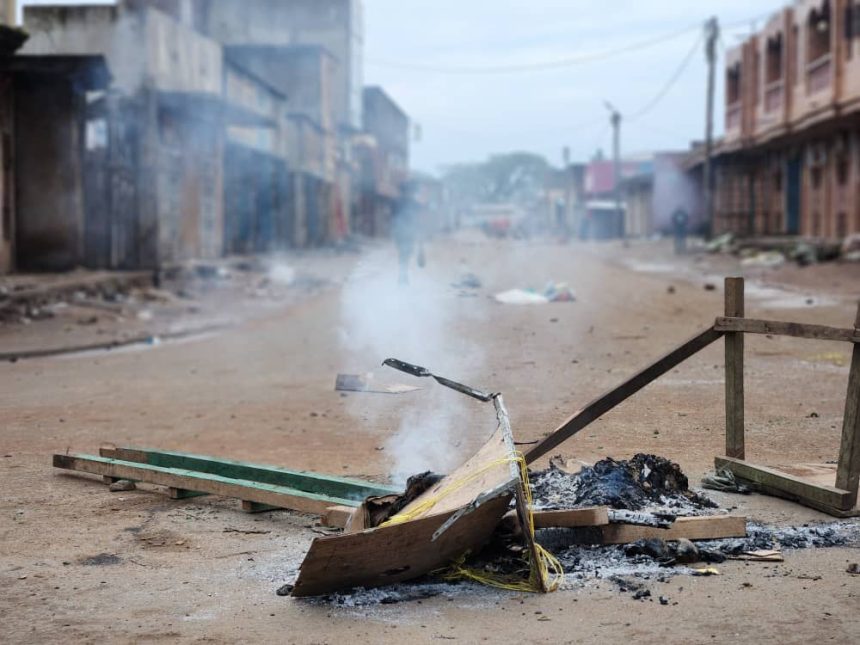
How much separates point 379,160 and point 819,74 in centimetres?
4107

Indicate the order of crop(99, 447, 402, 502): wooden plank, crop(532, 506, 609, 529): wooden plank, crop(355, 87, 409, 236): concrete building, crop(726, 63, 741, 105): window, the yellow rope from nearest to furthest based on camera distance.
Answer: the yellow rope, crop(532, 506, 609, 529): wooden plank, crop(99, 447, 402, 502): wooden plank, crop(726, 63, 741, 105): window, crop(355, 87, 409, 236): concrete building

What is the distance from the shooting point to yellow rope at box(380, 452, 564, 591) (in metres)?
3.71

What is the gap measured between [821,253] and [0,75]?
53.9ft

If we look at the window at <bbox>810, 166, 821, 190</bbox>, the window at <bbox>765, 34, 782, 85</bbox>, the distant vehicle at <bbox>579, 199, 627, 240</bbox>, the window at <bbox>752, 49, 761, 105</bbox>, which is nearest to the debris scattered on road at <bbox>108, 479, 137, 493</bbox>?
the window at <bbox>810, 166, 821, 190</bbox>

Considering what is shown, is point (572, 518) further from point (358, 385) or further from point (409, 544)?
point (358, 385)

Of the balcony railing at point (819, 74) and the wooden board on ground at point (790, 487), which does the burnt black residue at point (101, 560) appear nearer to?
the wooden board on ground at point (790, 487)

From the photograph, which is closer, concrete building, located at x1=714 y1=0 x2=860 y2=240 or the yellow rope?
the yellow rope

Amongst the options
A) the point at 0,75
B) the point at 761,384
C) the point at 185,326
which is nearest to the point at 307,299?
the point at 185,326

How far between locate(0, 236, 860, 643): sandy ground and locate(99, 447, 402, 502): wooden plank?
21 centimetres

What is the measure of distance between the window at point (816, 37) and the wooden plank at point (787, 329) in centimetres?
2152

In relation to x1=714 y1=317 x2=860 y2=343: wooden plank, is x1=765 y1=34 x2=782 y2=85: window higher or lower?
higher

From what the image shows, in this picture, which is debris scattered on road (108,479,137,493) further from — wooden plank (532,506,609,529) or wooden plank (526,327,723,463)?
wooden plank (532,506,609,529)

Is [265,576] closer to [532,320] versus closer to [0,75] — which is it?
[532,320]

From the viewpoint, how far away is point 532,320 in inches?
501
